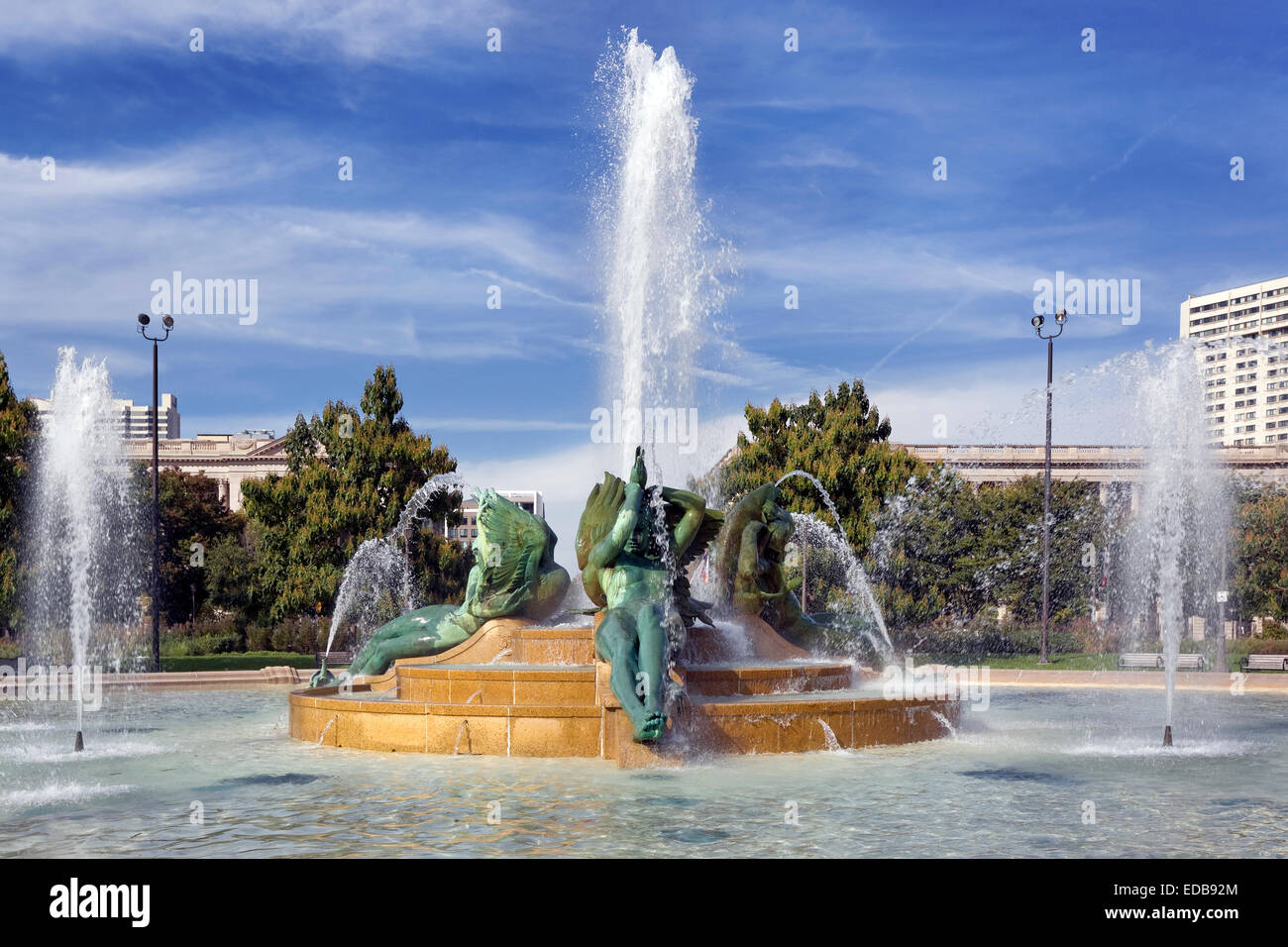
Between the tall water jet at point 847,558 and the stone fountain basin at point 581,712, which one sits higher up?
the tall water jet at point 847,558

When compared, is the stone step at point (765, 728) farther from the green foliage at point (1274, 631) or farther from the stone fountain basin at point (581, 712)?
the green foliage at point (1274, 631)

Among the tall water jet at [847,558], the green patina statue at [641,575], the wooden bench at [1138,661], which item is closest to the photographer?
the green patina statue at [641,575]

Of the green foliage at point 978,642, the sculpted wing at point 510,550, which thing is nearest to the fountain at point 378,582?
the green foliage at point 978,642

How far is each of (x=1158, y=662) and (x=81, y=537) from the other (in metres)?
28.1

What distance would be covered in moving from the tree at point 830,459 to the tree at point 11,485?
2175 cm

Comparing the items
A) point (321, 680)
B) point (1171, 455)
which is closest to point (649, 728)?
point (321, 680)

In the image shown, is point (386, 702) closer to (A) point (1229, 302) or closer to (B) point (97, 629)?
(B) point (97, 629)

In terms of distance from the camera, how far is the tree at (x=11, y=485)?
34500 mm

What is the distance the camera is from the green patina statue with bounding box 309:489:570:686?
19.1 m

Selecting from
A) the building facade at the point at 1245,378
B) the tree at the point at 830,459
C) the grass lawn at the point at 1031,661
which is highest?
the building facade at the point at 1245,378

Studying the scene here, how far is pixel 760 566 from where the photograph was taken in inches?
789

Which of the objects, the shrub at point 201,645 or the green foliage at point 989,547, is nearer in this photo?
the shrub at point 201,645

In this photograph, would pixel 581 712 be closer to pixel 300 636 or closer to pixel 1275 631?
pixel 300 636
